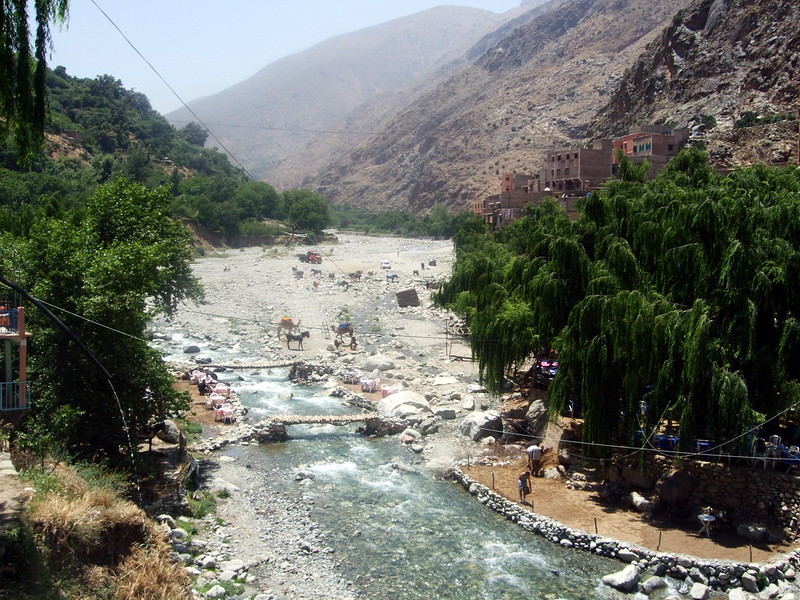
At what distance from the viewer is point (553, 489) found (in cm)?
1644

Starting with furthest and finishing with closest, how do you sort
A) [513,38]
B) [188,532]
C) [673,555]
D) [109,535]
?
[513,38] < [188,532] < [673,555] < [109,535]

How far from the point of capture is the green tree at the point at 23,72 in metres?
8.63

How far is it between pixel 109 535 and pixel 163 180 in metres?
65.2

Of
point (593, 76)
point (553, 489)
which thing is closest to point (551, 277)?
point (553, 489)

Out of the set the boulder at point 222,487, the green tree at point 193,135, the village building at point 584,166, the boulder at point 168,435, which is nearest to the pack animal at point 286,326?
the boulder at point 168,435

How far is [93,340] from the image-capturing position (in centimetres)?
1469

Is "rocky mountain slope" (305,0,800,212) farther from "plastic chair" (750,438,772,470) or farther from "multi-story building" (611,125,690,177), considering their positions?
"plastic chair" (750,438,772,470)

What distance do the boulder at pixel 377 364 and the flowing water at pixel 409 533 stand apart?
25.8 ft

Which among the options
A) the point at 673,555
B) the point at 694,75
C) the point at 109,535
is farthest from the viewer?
Result: the point at 694,75

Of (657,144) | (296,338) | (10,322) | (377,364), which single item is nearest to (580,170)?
(657,144)

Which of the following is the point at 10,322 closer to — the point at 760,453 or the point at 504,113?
the point at 760,453

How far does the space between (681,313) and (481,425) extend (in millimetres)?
7372

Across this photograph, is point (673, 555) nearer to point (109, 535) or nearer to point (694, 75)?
point (109, 535)

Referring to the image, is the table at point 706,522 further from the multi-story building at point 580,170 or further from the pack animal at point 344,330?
the multi-story building at point 580,170
